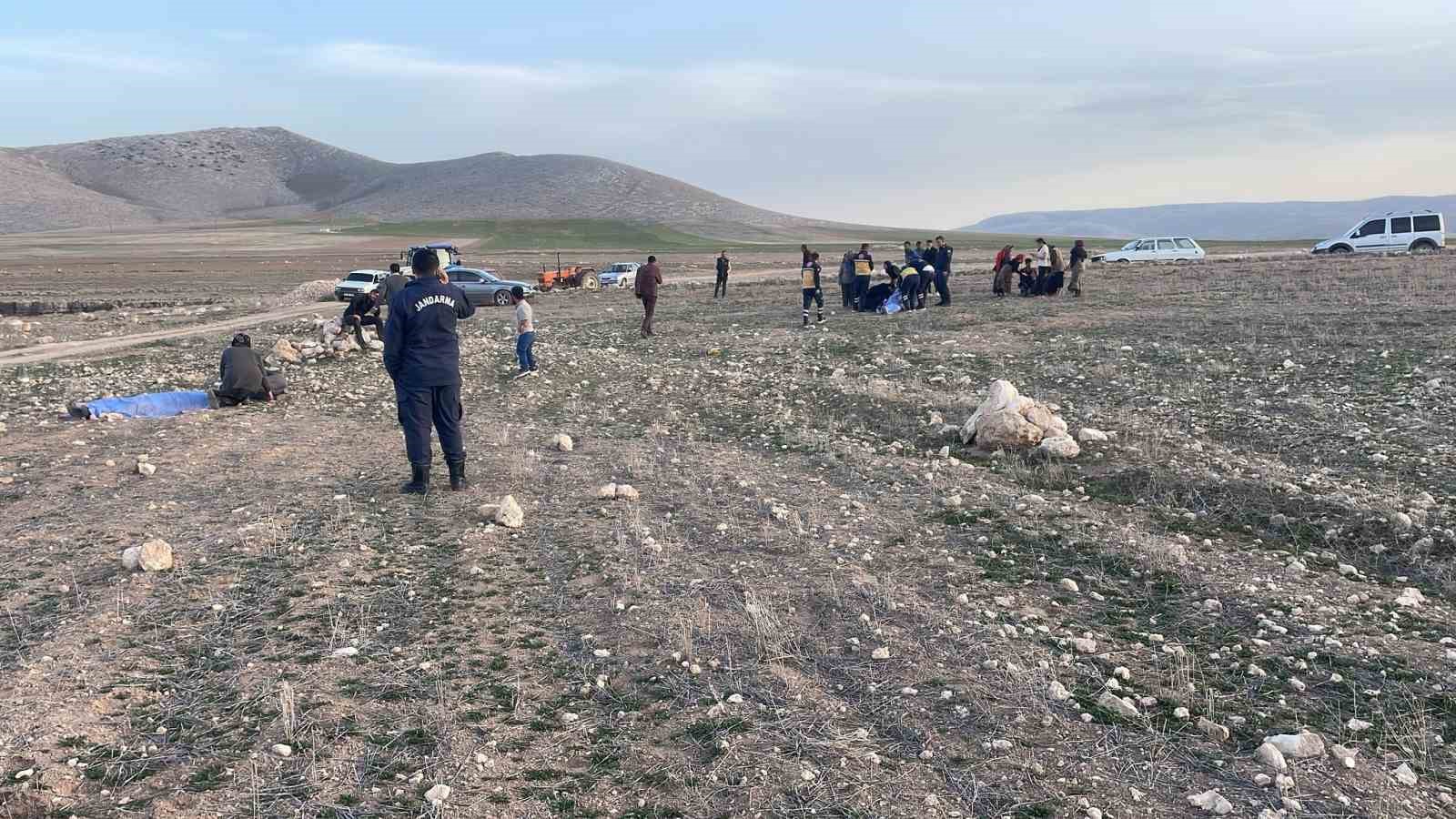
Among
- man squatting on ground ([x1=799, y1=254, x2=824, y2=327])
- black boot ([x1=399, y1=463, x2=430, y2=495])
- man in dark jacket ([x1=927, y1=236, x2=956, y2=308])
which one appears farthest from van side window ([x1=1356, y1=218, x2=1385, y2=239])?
black boot ([x1=399, y1=463, x2=430, y2=495])

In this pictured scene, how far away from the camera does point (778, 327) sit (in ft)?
58.6

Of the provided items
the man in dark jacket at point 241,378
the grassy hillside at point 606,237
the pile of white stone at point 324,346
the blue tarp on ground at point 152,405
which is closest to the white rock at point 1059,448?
the man in dark jacket at point 241,378

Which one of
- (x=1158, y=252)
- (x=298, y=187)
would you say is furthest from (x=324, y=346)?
(x=298, y=187)

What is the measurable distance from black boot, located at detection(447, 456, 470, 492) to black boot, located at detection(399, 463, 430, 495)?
0.55 ft

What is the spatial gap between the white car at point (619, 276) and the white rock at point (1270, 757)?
3046 cm

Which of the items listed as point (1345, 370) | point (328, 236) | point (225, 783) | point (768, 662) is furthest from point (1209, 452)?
point (328, 236)

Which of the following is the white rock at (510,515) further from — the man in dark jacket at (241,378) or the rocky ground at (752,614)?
the man in dark jacket at (241,378)

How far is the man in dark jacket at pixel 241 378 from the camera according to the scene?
10.6 m

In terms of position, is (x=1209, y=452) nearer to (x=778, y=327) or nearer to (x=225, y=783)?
(x=225, y=783)

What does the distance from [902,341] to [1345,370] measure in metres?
6.05

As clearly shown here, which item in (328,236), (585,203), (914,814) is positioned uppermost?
(585,203)

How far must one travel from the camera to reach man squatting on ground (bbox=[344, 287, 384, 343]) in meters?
14.2

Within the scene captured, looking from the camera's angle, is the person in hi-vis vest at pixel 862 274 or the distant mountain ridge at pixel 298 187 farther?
the distant mountain ridge at pixel 298 187

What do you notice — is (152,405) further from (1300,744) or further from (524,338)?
(1300,744)
